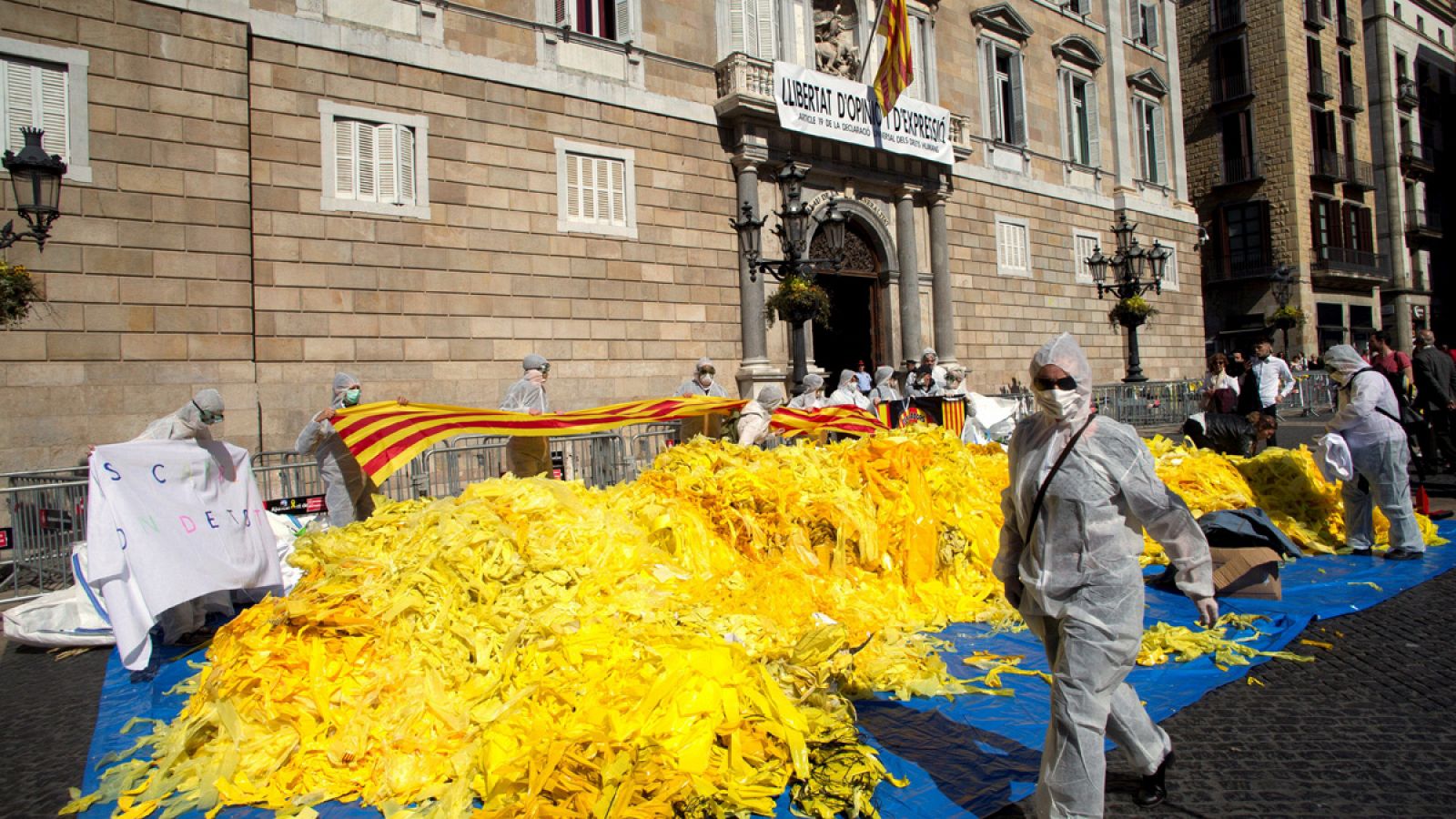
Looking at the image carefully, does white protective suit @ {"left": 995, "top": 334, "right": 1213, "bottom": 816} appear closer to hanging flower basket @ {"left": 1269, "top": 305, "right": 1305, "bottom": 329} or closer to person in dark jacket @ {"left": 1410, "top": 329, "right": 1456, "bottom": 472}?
person in dark jacket @ {"left": 1410, "top": 329, "right": 1456, "bottom": 472}

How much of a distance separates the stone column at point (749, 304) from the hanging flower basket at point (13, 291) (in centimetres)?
1078

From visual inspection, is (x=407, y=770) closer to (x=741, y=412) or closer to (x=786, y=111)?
(x=741, y=412)

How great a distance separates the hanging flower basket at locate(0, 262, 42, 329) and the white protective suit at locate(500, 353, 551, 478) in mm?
4825

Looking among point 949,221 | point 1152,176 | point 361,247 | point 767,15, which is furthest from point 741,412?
point 1152,176

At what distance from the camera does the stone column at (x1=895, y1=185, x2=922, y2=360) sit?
1995 centimetres

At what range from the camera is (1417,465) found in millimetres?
11148

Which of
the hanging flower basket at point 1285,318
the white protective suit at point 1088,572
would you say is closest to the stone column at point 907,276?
the white protective suit at point 1088,572

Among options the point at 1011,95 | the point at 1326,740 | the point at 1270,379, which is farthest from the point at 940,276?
the point at 1326,740

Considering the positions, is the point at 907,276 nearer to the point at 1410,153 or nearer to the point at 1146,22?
the point at 1146,22

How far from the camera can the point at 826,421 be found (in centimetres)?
941

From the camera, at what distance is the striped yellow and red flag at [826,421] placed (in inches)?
363

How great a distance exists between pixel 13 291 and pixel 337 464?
3839 mm

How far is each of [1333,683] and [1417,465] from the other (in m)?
8.44

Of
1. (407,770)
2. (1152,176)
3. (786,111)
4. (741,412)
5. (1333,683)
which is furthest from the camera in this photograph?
(1152,176)
